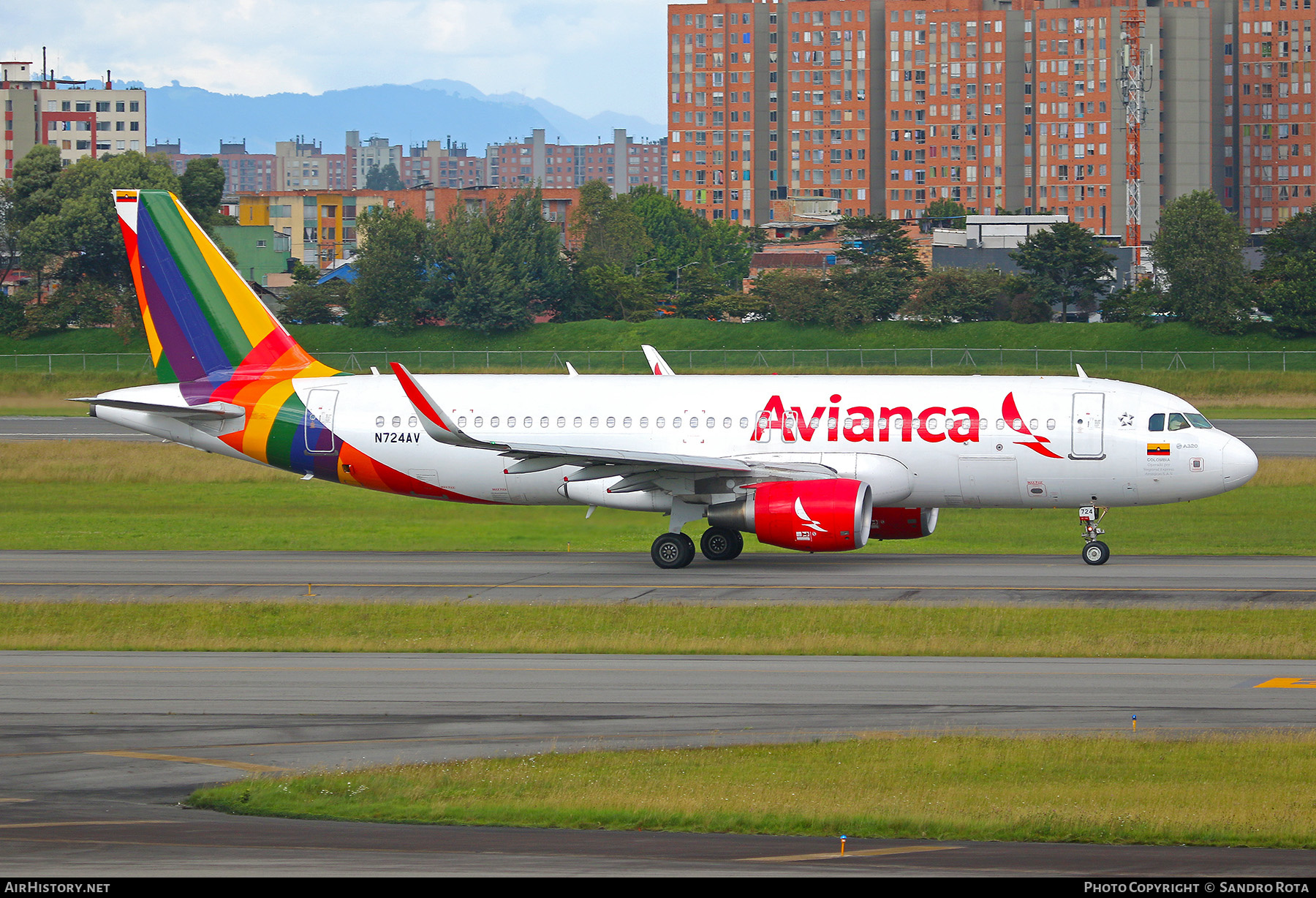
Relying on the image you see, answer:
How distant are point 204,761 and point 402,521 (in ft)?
84.0

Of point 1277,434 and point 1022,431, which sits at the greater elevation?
point 1022,431

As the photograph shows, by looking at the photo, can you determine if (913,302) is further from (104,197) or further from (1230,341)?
(104,197)

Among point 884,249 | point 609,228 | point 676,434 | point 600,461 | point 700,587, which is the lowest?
point 700,587

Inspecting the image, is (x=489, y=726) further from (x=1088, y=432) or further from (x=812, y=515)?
(x=1088, y=432)

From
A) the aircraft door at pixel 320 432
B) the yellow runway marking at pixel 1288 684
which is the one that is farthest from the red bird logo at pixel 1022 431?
the aircraft door at pixel 320 432

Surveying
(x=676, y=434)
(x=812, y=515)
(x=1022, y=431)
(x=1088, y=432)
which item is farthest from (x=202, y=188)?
(x=1088, y=432)

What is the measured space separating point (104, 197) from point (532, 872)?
11065 centimetres

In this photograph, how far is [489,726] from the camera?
2017 centimetres

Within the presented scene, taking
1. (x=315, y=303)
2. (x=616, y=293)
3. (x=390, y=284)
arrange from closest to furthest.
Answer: (x=390, y=284), (x=315, y=303), (x=616, y=293)

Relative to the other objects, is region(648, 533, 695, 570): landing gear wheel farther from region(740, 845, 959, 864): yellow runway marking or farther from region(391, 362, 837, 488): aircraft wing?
region(740, 845, 959, 864): yellow runway marking

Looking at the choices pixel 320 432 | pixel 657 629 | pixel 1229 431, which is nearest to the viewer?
pixel 657 629

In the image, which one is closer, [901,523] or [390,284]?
[901,523]

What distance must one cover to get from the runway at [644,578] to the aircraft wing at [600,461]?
225 cm

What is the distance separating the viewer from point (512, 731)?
19922 millimetres
